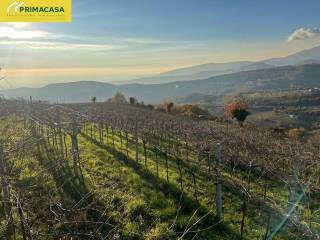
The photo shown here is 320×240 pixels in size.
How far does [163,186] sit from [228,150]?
29.8ft

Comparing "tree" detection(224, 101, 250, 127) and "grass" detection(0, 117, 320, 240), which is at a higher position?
"grass" detection(0, 117, 320, 240)

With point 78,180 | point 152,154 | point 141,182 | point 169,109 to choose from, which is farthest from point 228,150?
point 169,109

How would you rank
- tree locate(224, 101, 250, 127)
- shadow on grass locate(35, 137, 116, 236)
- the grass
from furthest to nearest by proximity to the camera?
tree locate(224, 101, 250, 127), shadow on grass locate(35, 137, 116, 236), the grass

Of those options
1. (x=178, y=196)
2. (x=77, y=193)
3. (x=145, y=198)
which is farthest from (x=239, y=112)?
(x=77, y=193)

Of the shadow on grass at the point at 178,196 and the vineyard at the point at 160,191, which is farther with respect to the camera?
the shadow on grass at the point at 178,196

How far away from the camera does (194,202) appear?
14406 millimetres

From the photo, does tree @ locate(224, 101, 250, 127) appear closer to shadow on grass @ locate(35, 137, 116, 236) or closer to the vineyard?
the vineyard

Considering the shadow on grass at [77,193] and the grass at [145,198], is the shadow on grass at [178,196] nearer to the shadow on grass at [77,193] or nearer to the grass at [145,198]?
the grass at [145,198]

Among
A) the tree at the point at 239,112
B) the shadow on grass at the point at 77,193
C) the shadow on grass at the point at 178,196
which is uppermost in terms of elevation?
the shadow on grass at the point at 77,193

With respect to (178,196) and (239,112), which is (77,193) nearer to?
(178,196)

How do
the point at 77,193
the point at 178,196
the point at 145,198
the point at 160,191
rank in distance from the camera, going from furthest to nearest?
the point at 160,191, the point at 77,193, the point at 178,196, the point at 145,198

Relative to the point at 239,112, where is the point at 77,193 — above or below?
above

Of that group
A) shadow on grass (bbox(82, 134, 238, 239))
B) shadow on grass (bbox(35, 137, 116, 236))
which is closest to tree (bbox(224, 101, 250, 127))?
shadow on grass (bbox(82, 134, 238, 239))

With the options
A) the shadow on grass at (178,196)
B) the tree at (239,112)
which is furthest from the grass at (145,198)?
the tree at (239,112)
